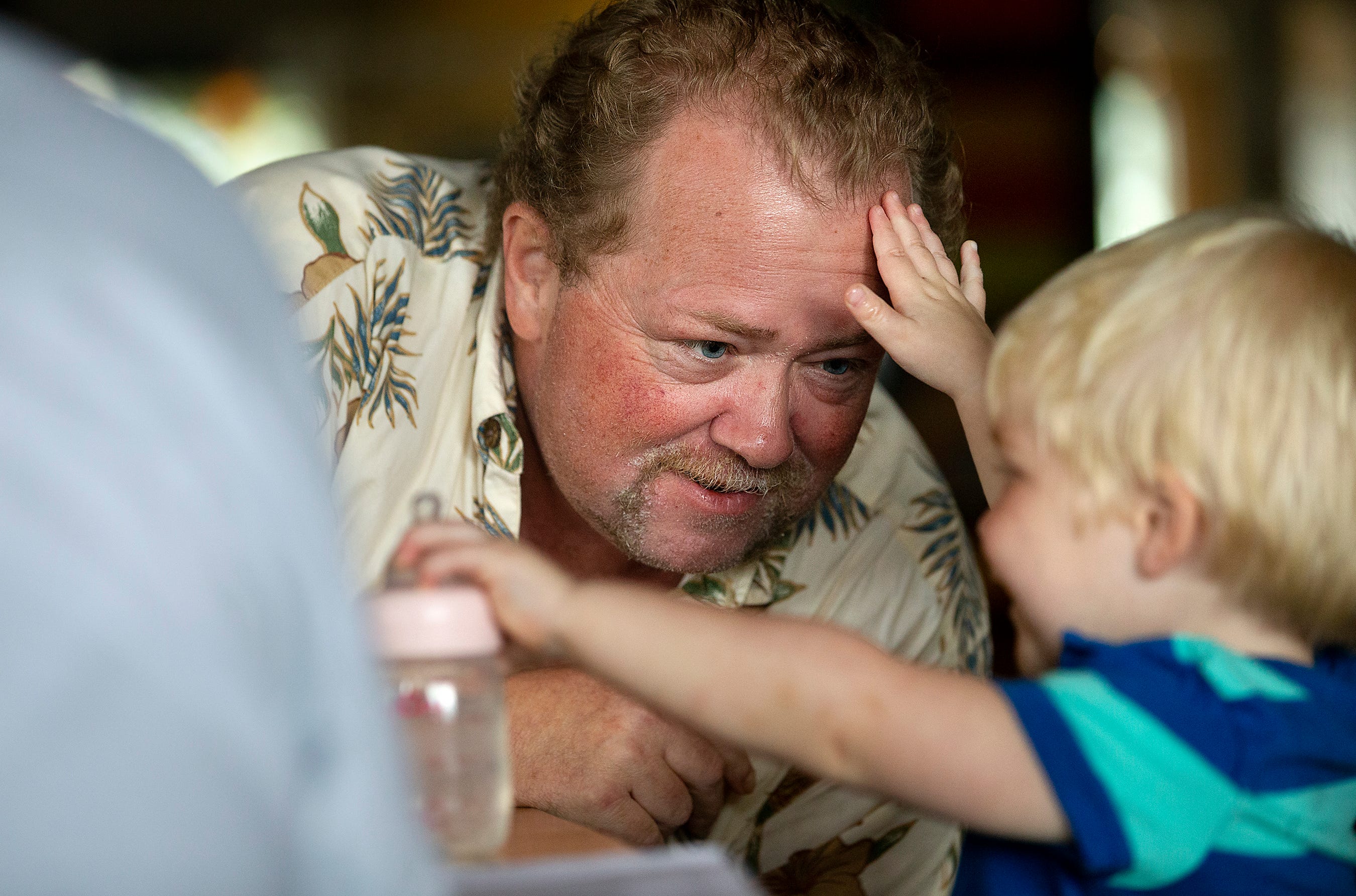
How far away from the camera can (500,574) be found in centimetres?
81

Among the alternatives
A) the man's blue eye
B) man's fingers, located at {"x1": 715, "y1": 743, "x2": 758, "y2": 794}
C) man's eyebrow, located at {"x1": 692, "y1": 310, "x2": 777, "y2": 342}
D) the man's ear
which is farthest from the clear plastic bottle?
the man's ear

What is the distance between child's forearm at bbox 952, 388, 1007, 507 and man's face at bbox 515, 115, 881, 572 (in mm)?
265

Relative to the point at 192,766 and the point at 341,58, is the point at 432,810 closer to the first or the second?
the point at 192,766

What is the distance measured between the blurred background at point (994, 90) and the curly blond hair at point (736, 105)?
3.05m

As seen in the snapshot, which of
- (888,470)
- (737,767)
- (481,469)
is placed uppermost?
(481,469)

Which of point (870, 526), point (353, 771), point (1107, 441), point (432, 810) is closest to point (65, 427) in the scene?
point (353, 771)

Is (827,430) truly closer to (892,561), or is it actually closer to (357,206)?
(892,561)

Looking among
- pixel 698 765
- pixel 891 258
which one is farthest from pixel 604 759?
pixel 891 258

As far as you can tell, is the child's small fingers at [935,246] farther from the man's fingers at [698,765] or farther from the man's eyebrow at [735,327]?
the man's fingers at [698,765]

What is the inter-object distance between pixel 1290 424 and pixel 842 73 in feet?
2.87

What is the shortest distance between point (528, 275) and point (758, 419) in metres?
0.42

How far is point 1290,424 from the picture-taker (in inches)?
32.5

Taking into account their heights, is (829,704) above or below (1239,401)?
below

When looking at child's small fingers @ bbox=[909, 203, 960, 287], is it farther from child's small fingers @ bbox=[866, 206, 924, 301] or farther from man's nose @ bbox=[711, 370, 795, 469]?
man's nose @ bbox=[711, 370, 795, 469]
